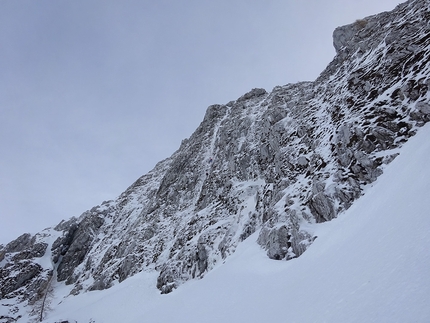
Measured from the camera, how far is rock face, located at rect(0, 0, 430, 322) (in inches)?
673

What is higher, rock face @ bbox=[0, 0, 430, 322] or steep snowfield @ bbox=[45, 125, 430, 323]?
rock face @ bbox=[0, 0, 430, 322]

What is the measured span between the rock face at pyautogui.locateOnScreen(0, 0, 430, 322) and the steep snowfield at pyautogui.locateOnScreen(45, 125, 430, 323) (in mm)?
2071

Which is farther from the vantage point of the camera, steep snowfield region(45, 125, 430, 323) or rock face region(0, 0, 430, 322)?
rock face region(0, 0, 430, 322)

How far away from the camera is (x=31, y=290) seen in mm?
53094

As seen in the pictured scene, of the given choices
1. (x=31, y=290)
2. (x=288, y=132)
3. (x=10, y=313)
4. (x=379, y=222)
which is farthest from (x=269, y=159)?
(x=31, y=290)

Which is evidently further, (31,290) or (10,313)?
(31,290)

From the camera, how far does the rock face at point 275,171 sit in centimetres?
1709

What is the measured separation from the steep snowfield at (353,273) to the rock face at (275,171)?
2071 millimetres

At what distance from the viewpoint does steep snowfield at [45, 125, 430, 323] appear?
6.74 meters

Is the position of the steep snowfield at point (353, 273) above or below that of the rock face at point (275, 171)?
below

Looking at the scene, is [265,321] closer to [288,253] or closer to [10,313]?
[288,253]

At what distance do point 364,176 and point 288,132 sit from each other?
16.0 m

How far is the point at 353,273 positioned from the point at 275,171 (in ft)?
64.1

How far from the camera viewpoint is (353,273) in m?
8.76
